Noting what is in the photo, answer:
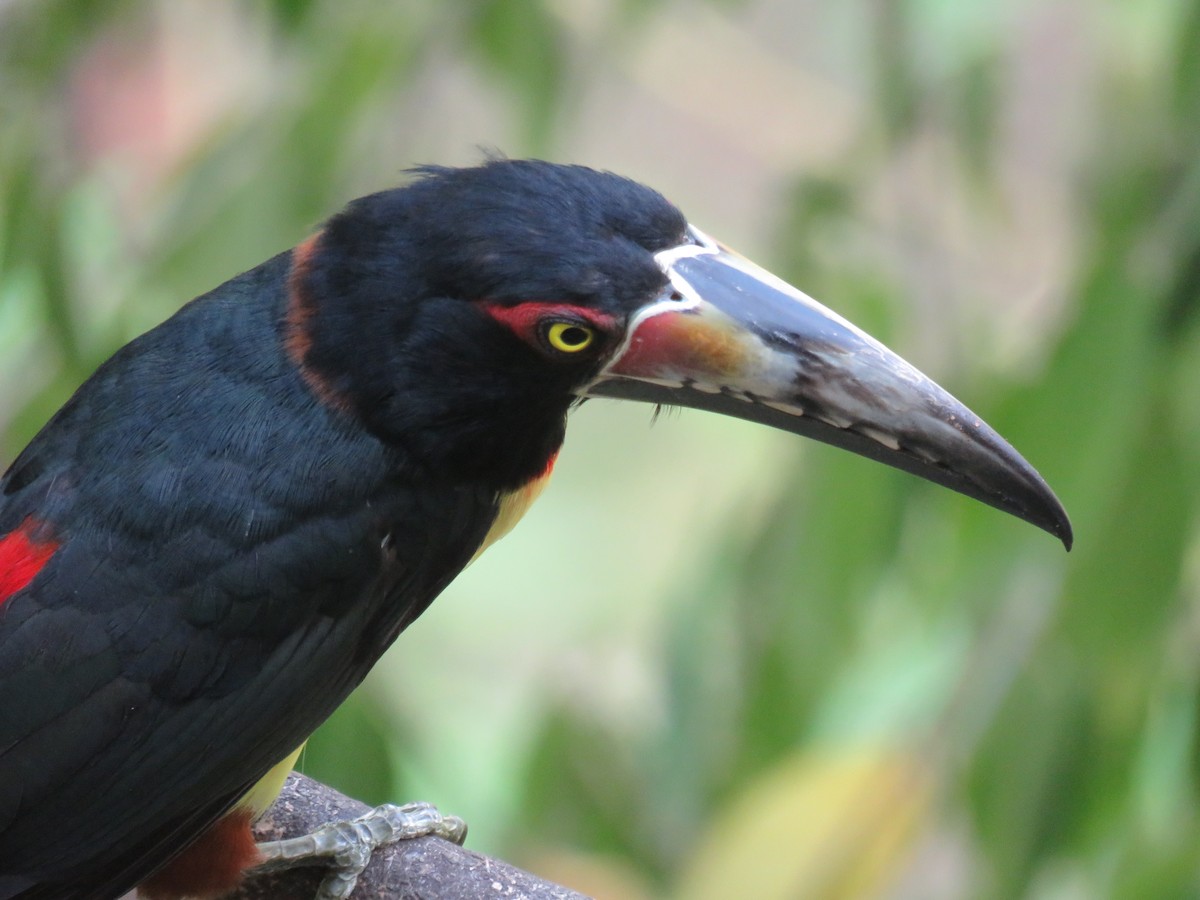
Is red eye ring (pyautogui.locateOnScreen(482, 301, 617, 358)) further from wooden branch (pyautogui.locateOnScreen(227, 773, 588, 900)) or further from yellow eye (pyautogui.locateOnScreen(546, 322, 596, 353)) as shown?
wooden branch (pyautogui.locateOnScreen(227, 773, 588, 900))

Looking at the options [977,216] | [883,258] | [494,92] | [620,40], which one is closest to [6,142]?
[494,92]

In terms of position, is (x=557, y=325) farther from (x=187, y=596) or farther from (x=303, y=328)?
(x=187, y=596)

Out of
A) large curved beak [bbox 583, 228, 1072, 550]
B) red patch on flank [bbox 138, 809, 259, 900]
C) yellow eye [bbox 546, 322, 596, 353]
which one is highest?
large curved beak [bbox 583, 228, 1072, 550]

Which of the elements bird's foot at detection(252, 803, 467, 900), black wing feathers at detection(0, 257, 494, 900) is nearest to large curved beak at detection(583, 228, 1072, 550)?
black wing feathers at detection(0, 257, 494, 900)

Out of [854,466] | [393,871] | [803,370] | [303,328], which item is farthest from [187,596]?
[854,466]

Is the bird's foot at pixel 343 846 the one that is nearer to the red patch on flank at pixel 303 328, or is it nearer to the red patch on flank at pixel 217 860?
the red patch on flank at pixel 217 860

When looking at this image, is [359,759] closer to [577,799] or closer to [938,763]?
[577,799]
